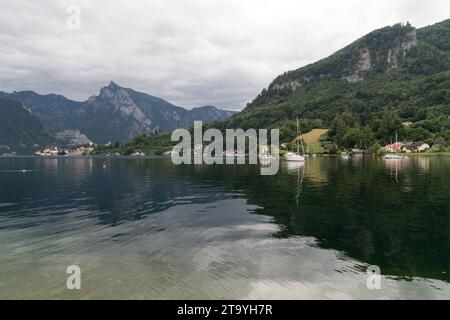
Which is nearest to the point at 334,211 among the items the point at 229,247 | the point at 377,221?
the point at 377,221

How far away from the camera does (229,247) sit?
2688 cm

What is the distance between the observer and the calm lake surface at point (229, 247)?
18.7 metres

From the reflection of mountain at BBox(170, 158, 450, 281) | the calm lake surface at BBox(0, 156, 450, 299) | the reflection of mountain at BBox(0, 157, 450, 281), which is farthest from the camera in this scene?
the reflection of mountain at BBox(0, 157, 450, 281)

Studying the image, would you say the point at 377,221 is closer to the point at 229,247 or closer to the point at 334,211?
the point at 334,211

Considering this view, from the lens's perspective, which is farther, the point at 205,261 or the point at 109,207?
the point at 109,207

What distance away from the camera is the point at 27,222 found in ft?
118

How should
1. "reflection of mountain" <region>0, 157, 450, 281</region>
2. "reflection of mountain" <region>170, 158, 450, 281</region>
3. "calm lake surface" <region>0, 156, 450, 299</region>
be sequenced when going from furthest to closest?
"reflection of mountain" <region>0, 157, 450, 281</region> → "reflection of mountain" <region>170, 158, 450, 281</region> → "calm lake surface" <region>0, 156, 450, 299</region>

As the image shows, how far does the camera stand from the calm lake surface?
18.7 m

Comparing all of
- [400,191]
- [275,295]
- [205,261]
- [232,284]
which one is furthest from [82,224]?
[400,191]

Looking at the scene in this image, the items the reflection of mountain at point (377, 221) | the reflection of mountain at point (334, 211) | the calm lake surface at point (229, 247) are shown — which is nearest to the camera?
the calm lake surface at point (229, 247)

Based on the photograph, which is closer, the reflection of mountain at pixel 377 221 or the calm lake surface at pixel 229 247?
the calm lake surface at pixel 229 247

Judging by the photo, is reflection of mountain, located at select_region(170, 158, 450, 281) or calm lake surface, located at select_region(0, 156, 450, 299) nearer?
calm lake surface, located at select_region(0, 156, 450, 299)
